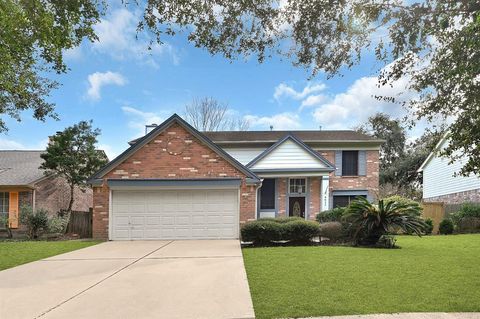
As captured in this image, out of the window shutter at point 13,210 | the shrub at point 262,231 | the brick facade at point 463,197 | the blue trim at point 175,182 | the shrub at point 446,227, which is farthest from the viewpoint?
the brick facade at point 463,197

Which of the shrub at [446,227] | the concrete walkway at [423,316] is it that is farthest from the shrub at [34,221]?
the shrub at [446,227]

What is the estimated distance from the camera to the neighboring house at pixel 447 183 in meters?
23.7

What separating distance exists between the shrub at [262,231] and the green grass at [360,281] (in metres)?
1.87

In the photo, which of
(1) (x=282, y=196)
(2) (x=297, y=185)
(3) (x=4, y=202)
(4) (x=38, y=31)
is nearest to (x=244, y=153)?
(1) (x=282, y=196)

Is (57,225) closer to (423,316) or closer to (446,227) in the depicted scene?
(423,316)

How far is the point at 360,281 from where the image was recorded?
760 centimetres

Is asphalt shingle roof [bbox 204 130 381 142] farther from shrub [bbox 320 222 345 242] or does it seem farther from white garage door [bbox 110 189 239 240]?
shrub [bbox 320 222 345 242]

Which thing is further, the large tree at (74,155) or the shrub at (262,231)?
the large tree at (74,155)

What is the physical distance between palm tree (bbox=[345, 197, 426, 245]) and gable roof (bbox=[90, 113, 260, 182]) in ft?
14.7

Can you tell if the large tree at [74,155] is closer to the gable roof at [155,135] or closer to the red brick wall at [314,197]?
the gable roof at [155,135]

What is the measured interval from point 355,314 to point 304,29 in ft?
14.8

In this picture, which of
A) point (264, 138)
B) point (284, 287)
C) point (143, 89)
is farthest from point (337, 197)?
point (284, 287)

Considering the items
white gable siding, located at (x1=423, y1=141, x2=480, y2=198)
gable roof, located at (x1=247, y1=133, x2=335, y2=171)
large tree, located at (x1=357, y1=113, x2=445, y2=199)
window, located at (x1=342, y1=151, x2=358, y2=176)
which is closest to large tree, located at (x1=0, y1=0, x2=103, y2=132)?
gable roof, located at (x1=247, y1=133, x2=335, y2=171)

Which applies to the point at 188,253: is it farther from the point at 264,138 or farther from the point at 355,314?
the point at 264,138
